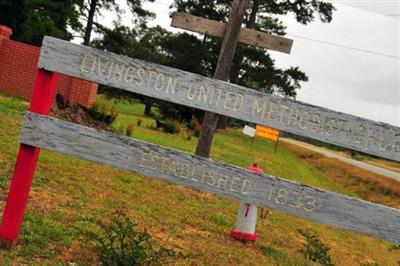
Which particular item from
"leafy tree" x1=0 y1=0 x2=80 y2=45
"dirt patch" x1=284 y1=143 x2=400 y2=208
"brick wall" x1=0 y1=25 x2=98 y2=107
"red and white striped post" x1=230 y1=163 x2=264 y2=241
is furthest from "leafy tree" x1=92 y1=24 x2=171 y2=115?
"red and white striped post" x1=230 y1=163 x2=264 y2=241

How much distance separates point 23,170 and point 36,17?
21144 mm

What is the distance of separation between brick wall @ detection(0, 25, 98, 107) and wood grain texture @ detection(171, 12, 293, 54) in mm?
8171

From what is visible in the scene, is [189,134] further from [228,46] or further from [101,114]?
[228,46]

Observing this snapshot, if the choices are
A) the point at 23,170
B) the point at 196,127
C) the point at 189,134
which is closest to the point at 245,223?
the point at 23,170

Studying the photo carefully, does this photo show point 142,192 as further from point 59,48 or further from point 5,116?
point 5,116

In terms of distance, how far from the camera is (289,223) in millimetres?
9195

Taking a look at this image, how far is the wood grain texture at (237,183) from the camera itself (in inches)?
156

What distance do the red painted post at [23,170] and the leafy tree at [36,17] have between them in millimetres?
18859

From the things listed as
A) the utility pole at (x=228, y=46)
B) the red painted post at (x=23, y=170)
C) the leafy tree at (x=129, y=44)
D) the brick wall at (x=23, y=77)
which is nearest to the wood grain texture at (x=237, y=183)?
the red painted post at (x=23, y=170)

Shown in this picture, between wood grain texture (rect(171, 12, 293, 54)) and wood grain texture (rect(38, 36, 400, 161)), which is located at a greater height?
wood grain texture (rect(171, 12, 293, 54))

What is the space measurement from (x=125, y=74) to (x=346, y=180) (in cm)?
2804

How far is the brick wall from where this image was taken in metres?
16.9

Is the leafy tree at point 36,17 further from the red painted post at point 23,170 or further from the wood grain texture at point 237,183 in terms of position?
the wood grain texture at point 237,183

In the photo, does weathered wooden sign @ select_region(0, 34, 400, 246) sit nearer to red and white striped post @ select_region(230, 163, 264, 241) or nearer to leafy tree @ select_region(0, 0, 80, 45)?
red and white striped post @ select_region(230, 163, 264, 241)
